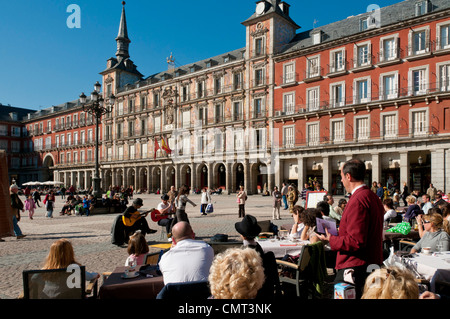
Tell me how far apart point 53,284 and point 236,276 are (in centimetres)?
207

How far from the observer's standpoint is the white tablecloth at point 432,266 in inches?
164

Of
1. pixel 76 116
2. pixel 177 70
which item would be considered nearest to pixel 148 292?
pixel 177 70

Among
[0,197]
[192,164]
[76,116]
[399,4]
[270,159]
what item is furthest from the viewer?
[76,116]

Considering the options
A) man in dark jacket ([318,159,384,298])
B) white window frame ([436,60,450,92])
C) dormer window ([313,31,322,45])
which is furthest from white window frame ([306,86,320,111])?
man in dark jacket ([318,159,384,298])

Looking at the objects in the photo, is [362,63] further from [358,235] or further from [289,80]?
[358,235]

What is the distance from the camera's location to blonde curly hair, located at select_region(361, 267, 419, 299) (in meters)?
2.25

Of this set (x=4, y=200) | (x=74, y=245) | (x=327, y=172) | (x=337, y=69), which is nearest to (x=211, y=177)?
(x=327, y=172)

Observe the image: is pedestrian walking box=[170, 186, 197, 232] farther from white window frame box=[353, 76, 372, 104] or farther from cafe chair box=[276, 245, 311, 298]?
white window frame box=[353, 76, 372, 104]

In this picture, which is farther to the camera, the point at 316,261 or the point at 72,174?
the point at 72,174

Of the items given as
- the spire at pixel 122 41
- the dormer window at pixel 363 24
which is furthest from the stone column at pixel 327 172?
the spire at pixel 122 41

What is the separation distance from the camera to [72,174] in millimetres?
56938

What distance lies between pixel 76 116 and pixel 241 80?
32.1 metres

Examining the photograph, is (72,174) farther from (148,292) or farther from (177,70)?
(148,292)

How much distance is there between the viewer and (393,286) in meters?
2.28
